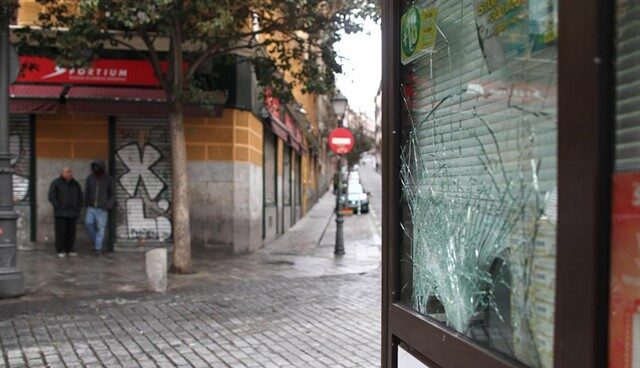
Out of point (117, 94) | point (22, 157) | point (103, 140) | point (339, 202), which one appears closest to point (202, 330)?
point (117, 94)

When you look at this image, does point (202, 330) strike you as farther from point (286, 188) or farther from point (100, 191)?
point (286, 188)

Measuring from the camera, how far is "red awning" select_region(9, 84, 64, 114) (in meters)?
11.9

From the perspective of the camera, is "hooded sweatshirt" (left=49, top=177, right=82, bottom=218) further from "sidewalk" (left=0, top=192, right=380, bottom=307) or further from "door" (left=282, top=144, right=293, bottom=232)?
"door" (left=282, top=144, right=293, bottom=232)

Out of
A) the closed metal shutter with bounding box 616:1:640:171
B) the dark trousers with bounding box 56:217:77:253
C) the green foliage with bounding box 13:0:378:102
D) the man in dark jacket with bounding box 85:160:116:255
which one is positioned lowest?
the dark trousers with bounding box 56:217:77:253

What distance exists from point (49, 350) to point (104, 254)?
6932 mm

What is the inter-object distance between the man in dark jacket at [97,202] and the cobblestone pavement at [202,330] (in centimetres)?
416

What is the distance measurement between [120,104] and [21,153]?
256 cm

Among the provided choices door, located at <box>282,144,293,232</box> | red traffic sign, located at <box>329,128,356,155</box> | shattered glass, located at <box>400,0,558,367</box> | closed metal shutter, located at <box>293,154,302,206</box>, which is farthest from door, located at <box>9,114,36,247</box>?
shattered glass, located at <box>400,0,558,367</box>

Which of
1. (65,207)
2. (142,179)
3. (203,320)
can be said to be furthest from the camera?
(142,179)

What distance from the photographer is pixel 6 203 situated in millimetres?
7766

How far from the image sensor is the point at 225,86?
41.9ft

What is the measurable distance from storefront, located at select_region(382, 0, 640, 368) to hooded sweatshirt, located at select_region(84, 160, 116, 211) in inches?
403

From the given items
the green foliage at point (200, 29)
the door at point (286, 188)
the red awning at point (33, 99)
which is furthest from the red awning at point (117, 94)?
the door at point (286, 188)

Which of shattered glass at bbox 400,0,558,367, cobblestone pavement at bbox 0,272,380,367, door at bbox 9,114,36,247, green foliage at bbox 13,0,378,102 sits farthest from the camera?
door at bbox 9,114,36,247
